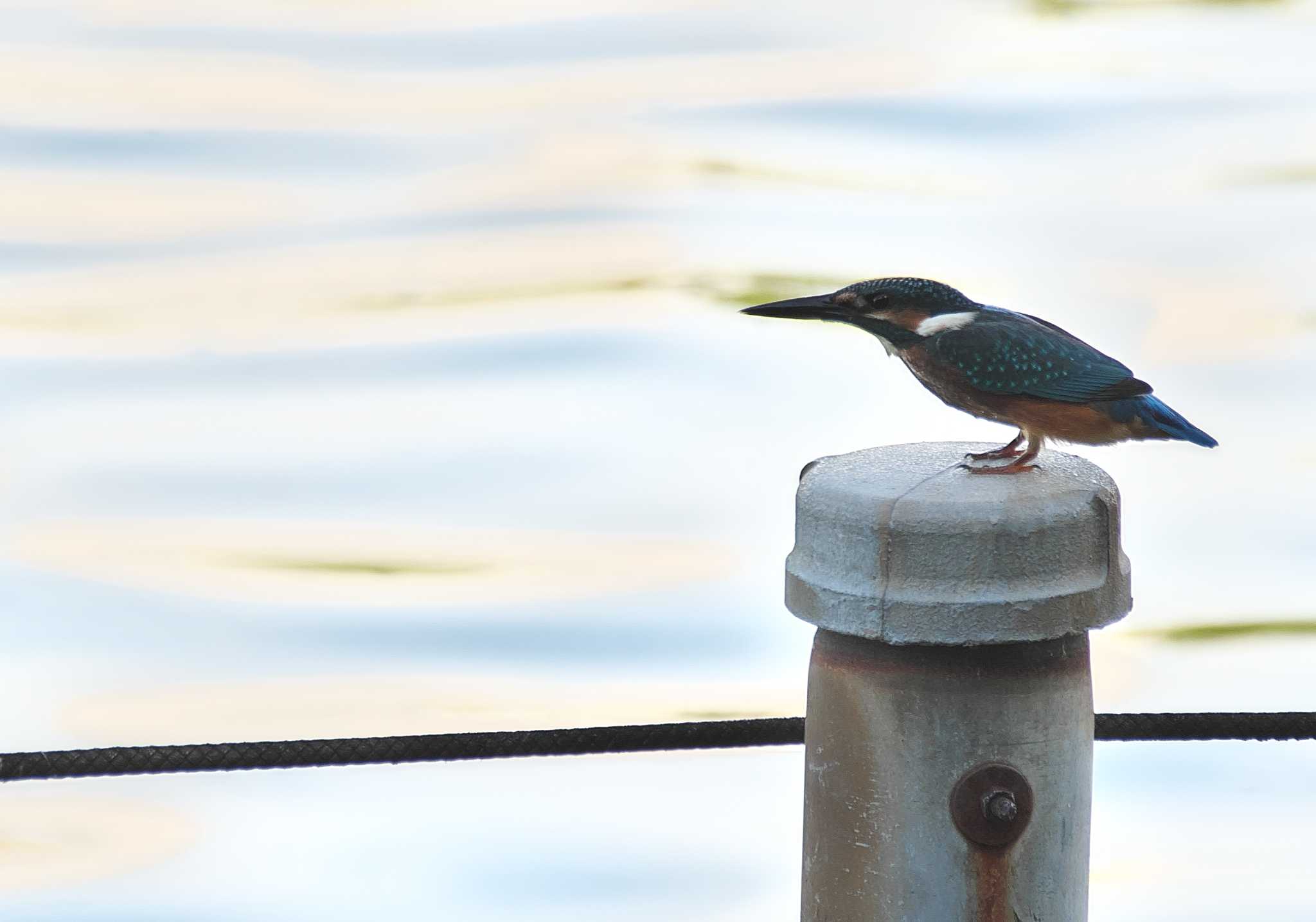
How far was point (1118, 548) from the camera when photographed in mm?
2303

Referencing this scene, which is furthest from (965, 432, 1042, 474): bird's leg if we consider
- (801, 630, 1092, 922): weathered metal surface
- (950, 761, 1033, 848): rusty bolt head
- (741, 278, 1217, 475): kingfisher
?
(950, 761, 1033, 848): rusty bolt head

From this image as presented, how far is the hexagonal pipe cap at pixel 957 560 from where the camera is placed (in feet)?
7.04

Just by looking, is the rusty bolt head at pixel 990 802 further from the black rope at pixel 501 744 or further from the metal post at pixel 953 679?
the black rope at pixel 501 744

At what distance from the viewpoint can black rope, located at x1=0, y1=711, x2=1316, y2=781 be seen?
246cm

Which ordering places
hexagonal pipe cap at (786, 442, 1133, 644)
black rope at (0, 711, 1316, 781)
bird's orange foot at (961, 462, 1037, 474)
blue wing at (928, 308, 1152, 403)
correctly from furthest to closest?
blue wing at (928, 308, 1152, 403) → black rope at (0, 711, 1316, 781) → bird's orange foot at (961, 462, 1037, 474) → hexagonal pipe cap at (786, 442, 1133, 644)

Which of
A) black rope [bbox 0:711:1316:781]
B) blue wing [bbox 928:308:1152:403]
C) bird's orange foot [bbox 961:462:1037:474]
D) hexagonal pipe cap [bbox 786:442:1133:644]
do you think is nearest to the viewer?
hexagonal pipe cap [bbox 786:442:1133:644]

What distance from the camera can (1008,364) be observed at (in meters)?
2.92

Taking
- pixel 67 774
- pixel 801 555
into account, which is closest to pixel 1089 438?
pixel 801 555

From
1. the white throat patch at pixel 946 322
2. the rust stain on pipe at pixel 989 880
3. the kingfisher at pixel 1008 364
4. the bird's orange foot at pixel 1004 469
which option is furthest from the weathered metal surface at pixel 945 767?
the white throat patch at pixel 946 322

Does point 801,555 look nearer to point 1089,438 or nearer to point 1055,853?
point 1055,853

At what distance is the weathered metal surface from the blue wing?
0.71 metres

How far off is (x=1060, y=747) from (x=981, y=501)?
0.36 metres

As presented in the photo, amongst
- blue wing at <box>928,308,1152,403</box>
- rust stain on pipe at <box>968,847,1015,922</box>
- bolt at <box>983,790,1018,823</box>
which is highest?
blue wing at <box>928,308,1152,403</box>

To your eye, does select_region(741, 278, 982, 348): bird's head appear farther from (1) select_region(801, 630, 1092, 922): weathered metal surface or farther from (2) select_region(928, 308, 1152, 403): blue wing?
(1) select_region(801, 630, 1092, 922): weathered metal surface
